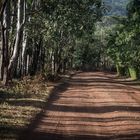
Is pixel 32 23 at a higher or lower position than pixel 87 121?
higher

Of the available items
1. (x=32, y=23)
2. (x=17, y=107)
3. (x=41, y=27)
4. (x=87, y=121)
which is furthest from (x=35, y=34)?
(x=87, y=121)

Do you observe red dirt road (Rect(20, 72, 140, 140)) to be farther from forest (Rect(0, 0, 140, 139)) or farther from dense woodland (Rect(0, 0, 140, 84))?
dense woodland (Rect(0, 0, 140, 84))

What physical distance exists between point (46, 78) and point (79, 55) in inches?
2939

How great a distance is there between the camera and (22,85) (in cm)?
2850

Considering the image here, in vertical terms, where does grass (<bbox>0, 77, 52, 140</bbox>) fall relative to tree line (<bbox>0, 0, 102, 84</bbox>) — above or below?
below

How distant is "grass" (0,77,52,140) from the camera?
1400 cm

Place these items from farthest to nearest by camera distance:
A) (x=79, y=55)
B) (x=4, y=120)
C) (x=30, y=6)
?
1. (x=79, y=55)
2. (x=30, y=6)
3. (x=4, y=120)

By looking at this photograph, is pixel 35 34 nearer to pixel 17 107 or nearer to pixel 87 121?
pixel 17 107

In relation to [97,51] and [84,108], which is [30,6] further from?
[97,51]

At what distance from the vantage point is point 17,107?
1884 centimetres

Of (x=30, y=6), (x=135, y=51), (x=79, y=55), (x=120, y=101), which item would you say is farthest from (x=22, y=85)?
(x=79, y=55)

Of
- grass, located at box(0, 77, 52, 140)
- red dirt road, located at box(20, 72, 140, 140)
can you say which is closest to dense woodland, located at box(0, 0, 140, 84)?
grass, located at box(0, 77, 52, 140)

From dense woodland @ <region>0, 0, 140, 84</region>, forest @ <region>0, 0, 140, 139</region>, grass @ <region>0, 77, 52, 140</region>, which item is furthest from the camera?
dense woodland @ <region>0, 0, 140, 84</region>

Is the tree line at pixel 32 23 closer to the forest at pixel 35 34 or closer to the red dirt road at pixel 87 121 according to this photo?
the forest at pixel 35 34
